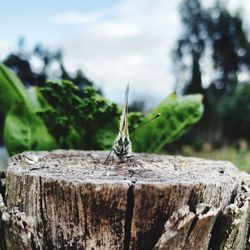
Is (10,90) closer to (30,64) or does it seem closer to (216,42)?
(30,64)

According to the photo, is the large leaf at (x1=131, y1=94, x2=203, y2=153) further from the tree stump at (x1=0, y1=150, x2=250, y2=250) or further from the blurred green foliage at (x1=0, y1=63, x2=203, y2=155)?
the tree stump at (x1=0, y1=150, x2=250, y2=250)

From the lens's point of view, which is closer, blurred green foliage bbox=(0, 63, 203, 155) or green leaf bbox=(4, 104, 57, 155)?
blurred green foliage bbox=(0, 63, 203, 155)

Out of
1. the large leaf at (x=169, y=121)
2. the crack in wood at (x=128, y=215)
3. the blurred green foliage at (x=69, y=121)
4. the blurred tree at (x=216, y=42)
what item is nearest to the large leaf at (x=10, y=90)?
the blurred green foliage at (x=69, y=121)

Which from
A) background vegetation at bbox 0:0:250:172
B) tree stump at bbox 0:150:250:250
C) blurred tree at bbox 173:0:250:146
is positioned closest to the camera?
tree stump at bbox 0:150:250:250

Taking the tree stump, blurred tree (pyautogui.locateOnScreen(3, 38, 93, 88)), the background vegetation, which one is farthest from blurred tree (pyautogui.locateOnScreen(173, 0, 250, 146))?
the tree stump

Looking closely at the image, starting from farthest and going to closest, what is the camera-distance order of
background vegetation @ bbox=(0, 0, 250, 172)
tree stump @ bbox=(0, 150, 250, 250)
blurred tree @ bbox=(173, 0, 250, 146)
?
blurred tree @ bbox=(173, 0, 250, 146), background vegetation @ bbox=(0, 0, 250, 172), tree stump @ bbox=(0, 150, 250, 250)

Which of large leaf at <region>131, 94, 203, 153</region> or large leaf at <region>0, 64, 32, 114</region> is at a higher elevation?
large leaf at <region>0, 64, 32, 114</region>

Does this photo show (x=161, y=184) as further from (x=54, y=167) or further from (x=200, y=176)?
(x=54, y=167)

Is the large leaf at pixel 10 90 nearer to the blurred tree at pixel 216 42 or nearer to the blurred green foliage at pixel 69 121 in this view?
the blurred green foliage at pixel 69 121
